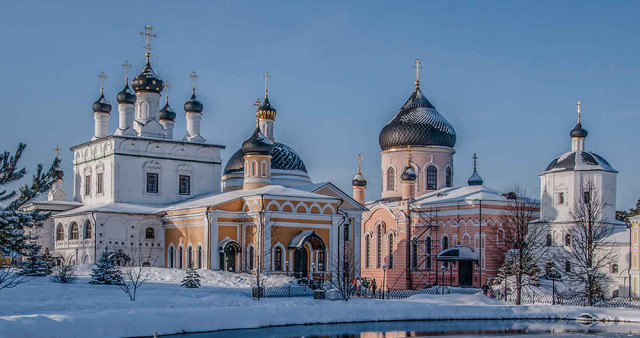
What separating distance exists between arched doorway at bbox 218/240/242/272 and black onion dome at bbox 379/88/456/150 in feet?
45.2

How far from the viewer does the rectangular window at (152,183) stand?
3809 centimetres

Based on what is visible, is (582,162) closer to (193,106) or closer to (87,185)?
(193,106)

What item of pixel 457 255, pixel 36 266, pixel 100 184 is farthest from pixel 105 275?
pixel 457 255

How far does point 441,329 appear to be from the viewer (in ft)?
72.1

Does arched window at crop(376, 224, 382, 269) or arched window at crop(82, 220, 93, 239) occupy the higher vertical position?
arched window at crop(82, 220, 93, 239)

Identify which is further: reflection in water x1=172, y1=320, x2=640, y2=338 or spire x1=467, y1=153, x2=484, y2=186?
spire x1=467, y1=153, x2=484, y2=186

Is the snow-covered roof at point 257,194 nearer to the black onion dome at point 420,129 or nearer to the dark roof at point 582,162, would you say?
the dark roof at point 582,162

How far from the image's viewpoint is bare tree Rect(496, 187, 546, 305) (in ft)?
95.9

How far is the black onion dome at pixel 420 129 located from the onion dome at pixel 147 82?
12462 millimetres

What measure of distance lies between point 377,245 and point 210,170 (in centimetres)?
900

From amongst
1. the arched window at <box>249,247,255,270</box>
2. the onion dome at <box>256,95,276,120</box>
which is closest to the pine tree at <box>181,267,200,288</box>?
the arched window at <box>249,247,255,270</box>

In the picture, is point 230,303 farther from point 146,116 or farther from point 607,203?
point 607,203

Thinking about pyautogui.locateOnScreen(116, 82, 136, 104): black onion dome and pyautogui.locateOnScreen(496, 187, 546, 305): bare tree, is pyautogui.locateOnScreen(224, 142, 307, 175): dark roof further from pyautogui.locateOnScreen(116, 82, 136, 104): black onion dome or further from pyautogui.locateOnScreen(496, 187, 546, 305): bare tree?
pyautogui.locateOnScreen(496, 187, 546, 305): bare tree

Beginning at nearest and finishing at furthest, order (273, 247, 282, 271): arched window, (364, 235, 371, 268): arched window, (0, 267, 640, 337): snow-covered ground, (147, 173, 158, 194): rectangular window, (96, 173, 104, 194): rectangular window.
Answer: (0, 267, 640, 337): snow-covered ground, (273, 247, 282, 271): arched window, (147, 173, 158, 194): rectangular window, (96, 173, 104, 194): rectangular window, (364, 235, 371, 268): arched window
